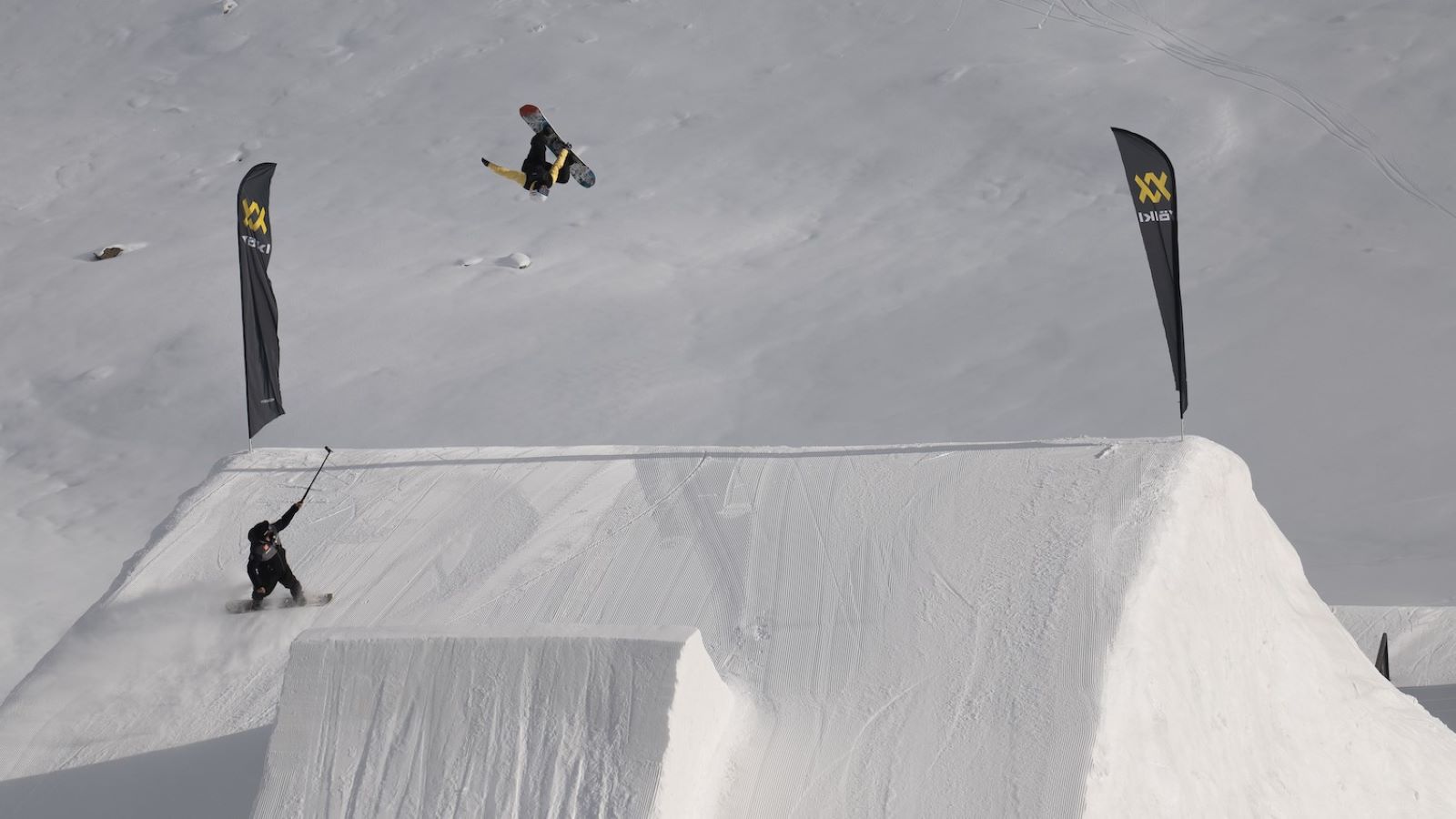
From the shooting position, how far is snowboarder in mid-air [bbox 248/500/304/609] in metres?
9.07

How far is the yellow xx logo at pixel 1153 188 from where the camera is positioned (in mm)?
10859

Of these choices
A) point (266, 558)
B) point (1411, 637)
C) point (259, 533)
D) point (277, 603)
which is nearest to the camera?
point (259, 533)

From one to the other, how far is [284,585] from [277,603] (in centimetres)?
20

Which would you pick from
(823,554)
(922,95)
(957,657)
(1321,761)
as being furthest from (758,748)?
(922,95)

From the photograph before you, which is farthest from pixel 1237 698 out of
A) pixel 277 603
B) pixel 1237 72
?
pixel 1237 72

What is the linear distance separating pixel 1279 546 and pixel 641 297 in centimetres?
1184

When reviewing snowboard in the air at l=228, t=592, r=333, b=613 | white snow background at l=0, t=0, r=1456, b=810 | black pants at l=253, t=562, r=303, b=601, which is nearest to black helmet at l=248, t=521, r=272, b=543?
black pants at l=253, t=562, r=303, b=601

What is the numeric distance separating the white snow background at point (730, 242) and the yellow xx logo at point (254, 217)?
6.02m

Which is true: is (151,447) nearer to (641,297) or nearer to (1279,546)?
(641,297)

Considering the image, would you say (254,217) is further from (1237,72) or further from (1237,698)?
(1237,72)

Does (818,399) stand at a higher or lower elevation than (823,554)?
lower

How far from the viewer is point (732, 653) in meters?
8.30

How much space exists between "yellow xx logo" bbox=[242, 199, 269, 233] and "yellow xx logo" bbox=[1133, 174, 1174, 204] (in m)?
6.84

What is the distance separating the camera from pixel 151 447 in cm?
1836
